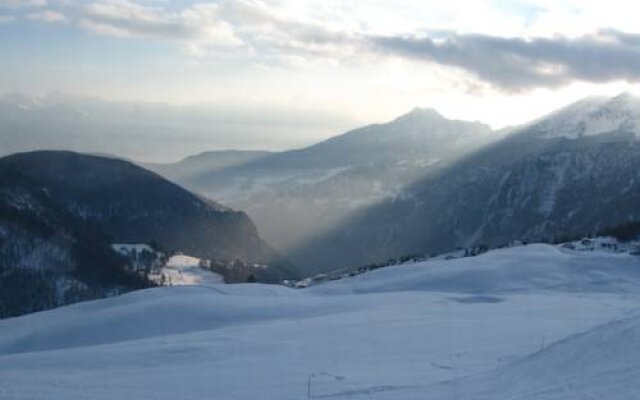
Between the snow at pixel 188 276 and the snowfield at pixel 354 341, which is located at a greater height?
the snowfield at pixel 354 341

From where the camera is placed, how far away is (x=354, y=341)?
28.5 metres

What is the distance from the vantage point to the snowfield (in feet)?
64.0

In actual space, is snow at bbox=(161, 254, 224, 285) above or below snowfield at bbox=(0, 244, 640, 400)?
below

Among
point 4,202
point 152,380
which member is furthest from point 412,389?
point 4,202

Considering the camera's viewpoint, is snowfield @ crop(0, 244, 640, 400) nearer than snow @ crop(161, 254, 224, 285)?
Yes

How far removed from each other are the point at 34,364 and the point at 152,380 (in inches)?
268

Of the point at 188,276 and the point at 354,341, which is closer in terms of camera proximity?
the point at 354,341

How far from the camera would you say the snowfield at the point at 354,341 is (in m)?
19.5

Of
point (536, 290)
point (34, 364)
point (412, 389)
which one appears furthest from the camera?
point (536, 290)

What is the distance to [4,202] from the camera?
177 meters

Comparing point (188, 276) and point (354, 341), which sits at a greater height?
point (354, 341)

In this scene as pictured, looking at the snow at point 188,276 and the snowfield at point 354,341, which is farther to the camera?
the snow at point 188,276

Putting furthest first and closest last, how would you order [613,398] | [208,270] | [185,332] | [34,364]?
1. [208,270]
2. [185,332]
3. [34,364]
4. [613,398]

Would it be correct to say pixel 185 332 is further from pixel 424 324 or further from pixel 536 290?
pixel 536 290
